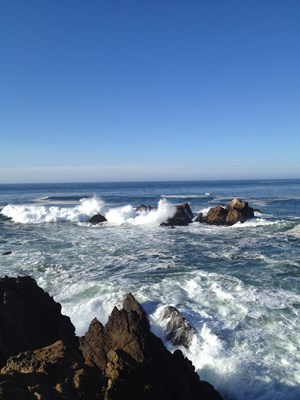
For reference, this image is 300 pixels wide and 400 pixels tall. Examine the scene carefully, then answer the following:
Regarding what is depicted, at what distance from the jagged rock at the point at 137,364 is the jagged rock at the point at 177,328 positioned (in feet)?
8.69

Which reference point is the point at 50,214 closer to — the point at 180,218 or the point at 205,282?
the point at 180,218

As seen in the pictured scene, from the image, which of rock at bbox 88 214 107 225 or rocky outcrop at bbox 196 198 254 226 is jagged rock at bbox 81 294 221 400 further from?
rock at bbox 88 214 107 225

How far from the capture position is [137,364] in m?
7.12

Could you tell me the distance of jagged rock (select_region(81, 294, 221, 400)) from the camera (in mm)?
6594

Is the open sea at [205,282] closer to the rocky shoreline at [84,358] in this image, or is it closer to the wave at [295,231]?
the wave at [295,231]

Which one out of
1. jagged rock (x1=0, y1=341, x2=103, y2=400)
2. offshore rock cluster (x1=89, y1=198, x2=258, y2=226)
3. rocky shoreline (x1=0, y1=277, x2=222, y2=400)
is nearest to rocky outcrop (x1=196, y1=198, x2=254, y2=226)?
offshore rock cluster (x1=89, y1=198, x2=258, y2=226)

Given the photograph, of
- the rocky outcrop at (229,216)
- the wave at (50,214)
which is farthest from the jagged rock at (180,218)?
the wave at (50,214)

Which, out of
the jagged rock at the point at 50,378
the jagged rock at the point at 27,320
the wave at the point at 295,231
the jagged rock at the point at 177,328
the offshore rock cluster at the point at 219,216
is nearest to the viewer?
the jagged rock at the point at 50,378

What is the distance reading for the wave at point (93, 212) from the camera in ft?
136

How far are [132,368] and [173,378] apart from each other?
56.2 inches

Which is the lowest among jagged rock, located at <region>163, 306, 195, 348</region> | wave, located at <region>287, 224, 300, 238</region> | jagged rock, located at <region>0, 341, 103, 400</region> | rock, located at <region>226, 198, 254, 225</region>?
wave, located at <region>287, 224, 300, 238</region>

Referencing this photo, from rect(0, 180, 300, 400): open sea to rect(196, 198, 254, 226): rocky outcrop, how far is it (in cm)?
110

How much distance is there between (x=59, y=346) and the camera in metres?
7.47

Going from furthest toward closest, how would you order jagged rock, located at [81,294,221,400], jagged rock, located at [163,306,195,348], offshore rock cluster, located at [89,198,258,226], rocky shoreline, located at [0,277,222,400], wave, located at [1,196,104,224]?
wave, located at [1,196,104,224]
offshore rock cluster, located at [89,198,258,226]
jagged rock, located at [163,306,195,348]
jagged rock, located at [81,294,221,400]
rocky shoreline, located at [0,277,222,400]
